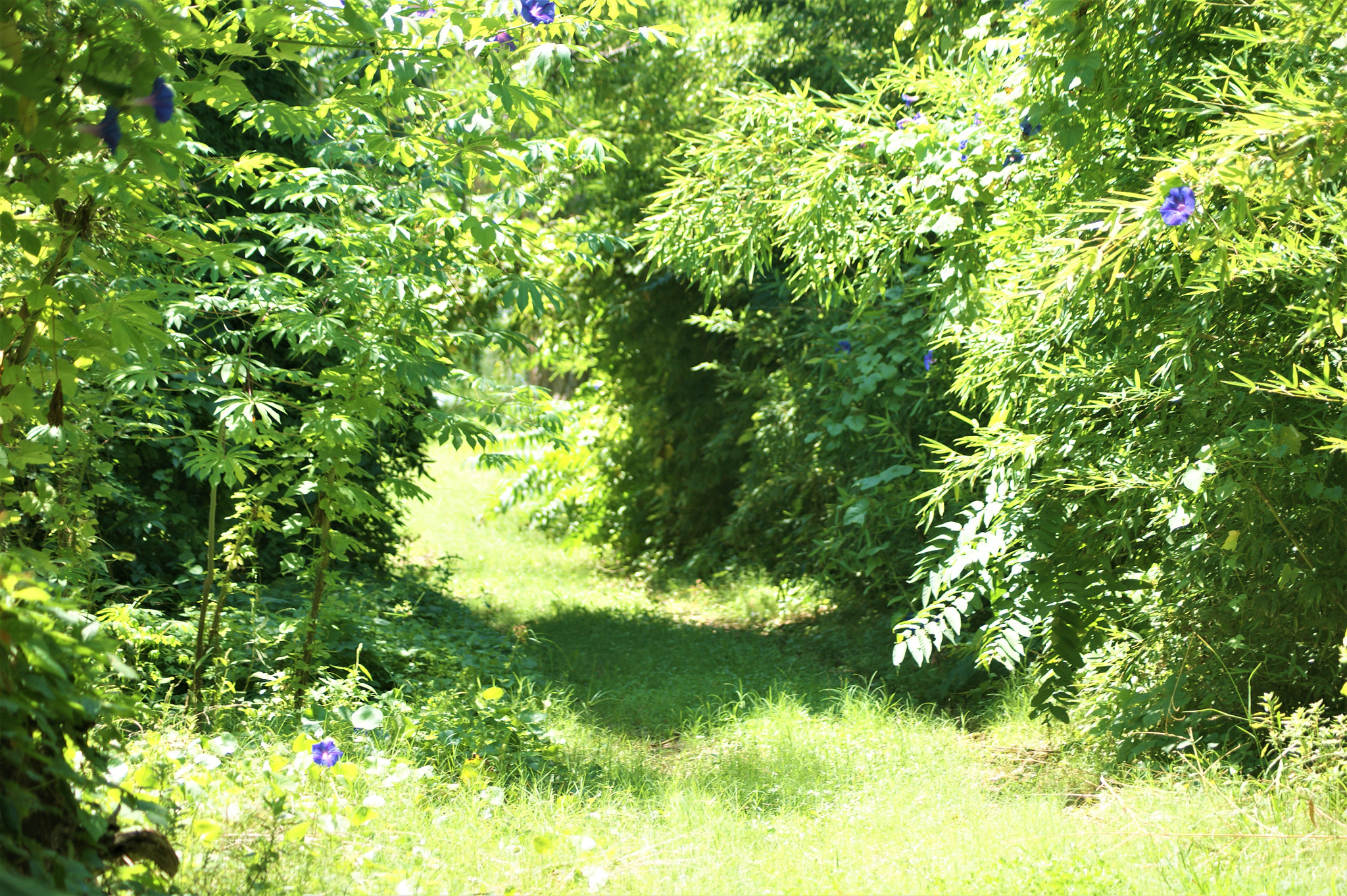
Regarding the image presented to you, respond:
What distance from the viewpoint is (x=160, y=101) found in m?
1.76

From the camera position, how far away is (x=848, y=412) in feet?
20.5

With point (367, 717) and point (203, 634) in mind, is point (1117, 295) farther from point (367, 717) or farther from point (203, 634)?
point (203, 634)

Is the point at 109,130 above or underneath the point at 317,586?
above

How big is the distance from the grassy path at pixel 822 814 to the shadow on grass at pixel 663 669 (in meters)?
0.02

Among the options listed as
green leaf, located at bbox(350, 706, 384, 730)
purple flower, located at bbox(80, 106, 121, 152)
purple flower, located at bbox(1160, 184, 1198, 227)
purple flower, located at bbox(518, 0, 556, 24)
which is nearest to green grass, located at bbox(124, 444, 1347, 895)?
green leaf, located at bbox(350, 706, 384, 730)

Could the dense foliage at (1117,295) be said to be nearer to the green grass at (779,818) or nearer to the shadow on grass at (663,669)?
the green grass at (779,818)

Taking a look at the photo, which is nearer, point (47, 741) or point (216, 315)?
point (47, 741)

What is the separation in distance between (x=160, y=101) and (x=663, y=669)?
4.47 m

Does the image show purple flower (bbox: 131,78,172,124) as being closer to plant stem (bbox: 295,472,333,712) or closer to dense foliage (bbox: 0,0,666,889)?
dense foliage (bbox: 0,0,666,889)

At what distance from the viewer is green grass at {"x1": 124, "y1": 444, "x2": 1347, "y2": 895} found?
230 cm

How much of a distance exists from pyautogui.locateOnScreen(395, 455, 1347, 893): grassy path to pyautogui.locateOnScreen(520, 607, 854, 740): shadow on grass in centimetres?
2

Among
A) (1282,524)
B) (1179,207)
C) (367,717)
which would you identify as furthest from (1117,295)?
(367,717)

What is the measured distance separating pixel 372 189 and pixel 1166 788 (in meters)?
3.34

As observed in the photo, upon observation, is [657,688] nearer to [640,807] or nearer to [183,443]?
[640,807]
